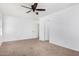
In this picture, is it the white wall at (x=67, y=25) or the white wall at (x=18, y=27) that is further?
the white wall at (x=67, y=25)

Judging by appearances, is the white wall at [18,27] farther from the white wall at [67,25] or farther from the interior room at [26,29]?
the white wall at [67,25]

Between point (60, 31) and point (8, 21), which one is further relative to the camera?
point (60, 31)

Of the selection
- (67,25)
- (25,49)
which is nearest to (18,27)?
(25,49)

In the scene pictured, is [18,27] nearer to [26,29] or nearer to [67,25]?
[26,29]

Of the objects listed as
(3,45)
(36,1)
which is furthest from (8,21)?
(36,1)

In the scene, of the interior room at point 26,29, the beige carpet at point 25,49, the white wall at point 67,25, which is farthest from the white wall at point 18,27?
the white wall at point 67,25

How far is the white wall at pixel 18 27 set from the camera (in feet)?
9.86

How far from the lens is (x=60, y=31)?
3713mm

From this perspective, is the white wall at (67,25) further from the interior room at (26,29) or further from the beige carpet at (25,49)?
the beige carpet at (25,49)

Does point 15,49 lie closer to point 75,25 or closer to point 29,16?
point 29,16

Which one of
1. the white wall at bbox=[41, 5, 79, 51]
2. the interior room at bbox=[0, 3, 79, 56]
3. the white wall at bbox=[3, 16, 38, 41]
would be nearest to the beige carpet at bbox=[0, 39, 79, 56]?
the interior room at bbox=[0, 3, 79, 56]

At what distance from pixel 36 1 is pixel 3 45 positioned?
1.57 m

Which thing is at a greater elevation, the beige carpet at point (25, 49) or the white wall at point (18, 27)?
the white wall at point (18, 27)

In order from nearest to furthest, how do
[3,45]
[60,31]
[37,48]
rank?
[3,45] < [37,48] < [60,31]
